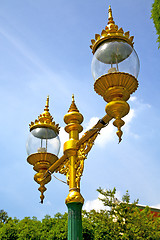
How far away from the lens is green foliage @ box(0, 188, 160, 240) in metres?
17.7

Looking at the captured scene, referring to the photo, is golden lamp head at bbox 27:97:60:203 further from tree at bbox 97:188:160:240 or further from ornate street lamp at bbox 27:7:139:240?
tree at bbox 97:188:160:240

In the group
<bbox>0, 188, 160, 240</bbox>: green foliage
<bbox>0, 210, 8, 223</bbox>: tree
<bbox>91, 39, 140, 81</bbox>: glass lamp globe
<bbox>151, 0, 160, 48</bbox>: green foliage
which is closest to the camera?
<bbox>91, 39, 140, 81</bbox>: glass lamp globe

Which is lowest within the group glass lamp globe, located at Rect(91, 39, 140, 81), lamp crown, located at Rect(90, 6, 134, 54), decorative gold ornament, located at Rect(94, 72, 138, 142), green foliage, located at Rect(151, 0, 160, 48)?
decorative gold ornament, located at Rect(94, 72, 138, 142)

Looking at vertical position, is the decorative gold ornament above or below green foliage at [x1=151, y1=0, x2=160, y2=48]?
below

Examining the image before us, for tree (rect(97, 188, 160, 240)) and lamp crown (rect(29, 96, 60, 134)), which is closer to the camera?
lamp crown (rect(29, 96, 60, 134))

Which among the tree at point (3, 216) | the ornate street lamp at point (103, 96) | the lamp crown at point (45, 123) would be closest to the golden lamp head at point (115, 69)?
the ornate street lamp at point (103, 96)

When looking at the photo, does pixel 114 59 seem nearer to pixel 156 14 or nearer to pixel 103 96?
pixel 103 96

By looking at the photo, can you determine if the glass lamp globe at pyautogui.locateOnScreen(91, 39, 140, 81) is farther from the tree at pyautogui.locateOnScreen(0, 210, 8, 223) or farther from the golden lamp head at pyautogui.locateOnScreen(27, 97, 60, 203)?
the tree at pyautogui.locateOnScreen(0, 210, 8, 223)

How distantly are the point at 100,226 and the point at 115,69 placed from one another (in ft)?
52.9

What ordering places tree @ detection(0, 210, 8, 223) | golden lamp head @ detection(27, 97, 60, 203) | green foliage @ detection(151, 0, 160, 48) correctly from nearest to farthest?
golden lamp head @ detection(27, 97, 60, 203) → green foliage @ detection(151, 0, 160, 48) → tree @ detection(0, 210, 8, 223)

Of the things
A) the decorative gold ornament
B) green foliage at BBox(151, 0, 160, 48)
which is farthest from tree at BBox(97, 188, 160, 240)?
the decorative gold ornament

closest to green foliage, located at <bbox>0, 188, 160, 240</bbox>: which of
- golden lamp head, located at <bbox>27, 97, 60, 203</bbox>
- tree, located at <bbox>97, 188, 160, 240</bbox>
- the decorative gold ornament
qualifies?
tree, located at <bbox>97, 188, 160, 240</bbox>

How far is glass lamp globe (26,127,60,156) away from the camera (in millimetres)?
5582

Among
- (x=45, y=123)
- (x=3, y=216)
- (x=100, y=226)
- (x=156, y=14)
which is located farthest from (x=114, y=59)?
(x=3, y=216)
